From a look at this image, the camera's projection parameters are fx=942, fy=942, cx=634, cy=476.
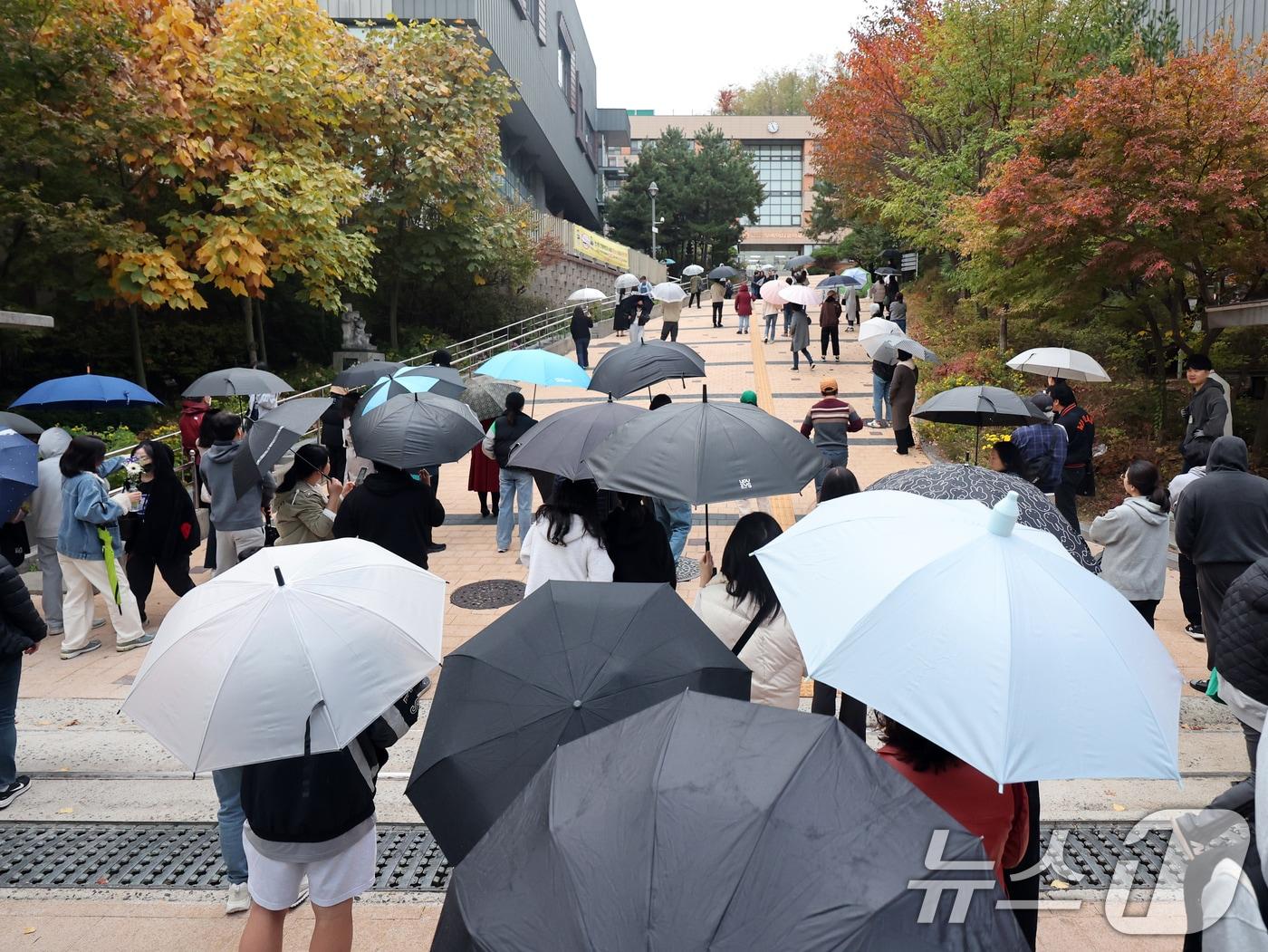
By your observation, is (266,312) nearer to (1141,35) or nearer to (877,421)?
(877,421)

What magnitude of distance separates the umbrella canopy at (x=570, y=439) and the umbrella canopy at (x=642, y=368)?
305cm

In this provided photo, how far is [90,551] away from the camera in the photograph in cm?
718

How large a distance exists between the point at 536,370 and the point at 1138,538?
6.02 meters

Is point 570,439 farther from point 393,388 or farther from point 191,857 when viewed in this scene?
point 393,388

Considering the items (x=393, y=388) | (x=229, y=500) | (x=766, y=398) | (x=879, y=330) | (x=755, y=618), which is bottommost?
(x=766, y=398)

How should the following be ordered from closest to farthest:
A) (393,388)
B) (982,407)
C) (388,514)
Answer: (388,514) < (982,407) < (393,388)

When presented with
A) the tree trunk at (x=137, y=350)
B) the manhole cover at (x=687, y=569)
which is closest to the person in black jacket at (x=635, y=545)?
the manhole cover at (x=687, y=569)

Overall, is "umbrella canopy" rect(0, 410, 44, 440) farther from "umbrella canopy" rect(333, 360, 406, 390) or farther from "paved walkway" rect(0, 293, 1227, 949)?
"umbrella canopy" rect(333, 360, 406, 390)

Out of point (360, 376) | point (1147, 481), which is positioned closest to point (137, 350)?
point (360, 376)

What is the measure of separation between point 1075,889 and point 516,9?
114 feet

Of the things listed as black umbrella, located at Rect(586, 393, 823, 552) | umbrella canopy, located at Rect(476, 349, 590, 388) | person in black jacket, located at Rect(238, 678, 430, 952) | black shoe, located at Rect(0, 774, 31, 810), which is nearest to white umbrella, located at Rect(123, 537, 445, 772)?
person in black jacket, located at Rect(238, 678, 430, 952)

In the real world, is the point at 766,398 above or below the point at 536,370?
below

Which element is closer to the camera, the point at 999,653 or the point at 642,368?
the point at 999,653

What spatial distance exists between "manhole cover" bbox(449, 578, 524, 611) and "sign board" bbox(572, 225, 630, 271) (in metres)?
28.4
